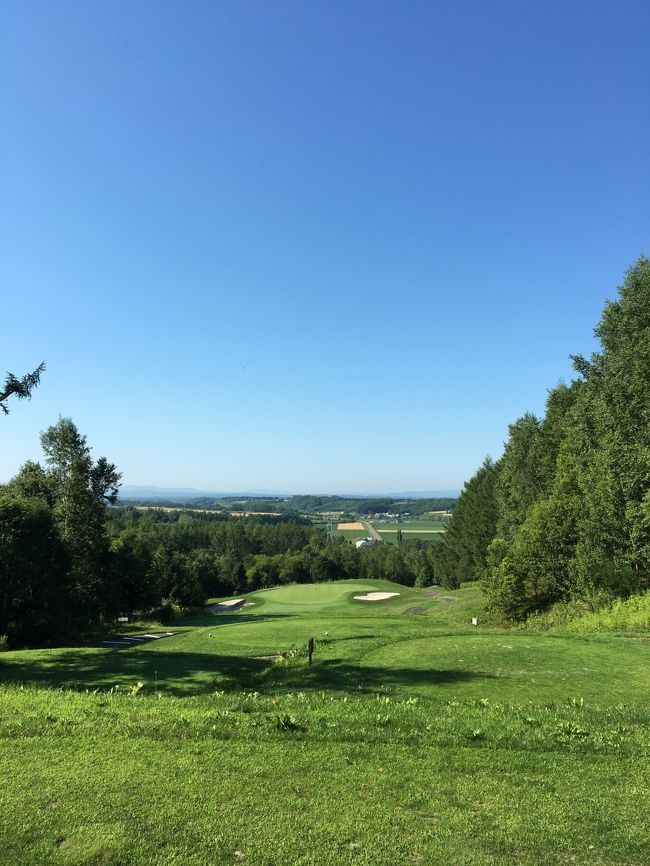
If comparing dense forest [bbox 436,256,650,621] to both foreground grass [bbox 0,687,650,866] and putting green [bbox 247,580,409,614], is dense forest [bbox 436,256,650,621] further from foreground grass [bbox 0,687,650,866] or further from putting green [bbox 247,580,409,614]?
putting green [bbox 247,580,409,614]

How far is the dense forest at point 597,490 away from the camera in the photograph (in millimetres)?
23656

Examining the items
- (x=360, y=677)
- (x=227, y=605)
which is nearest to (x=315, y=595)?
(x=227, y=605)

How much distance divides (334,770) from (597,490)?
24.1 meters

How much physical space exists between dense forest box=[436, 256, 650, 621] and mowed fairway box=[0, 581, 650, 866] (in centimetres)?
1344

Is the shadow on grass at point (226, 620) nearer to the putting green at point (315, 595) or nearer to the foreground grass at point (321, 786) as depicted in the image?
the putting green at point (315, 595)

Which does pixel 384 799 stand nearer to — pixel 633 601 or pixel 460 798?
pixel 460 798

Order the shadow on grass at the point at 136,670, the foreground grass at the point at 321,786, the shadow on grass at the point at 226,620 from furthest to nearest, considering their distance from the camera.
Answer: the shadow on grass at the point at 226,620 → the shadow on grass at the point at 136,670 → the foreground grass at the point at 321,786

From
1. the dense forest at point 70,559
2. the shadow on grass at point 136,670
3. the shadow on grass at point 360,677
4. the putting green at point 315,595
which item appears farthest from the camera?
the putting green at point 315,595

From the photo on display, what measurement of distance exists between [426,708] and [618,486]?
1943 cm

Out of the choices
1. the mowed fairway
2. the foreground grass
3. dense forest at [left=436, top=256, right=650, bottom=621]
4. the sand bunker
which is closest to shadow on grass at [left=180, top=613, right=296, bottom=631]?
the sand bunker

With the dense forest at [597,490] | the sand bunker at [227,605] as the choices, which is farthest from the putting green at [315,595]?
the dense forest at [597,490]

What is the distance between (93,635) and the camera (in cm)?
3725

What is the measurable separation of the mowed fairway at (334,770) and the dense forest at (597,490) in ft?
44.1

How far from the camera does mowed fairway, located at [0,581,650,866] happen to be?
4.59m
